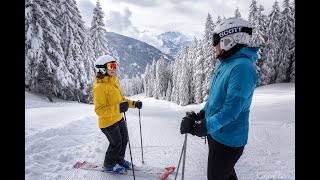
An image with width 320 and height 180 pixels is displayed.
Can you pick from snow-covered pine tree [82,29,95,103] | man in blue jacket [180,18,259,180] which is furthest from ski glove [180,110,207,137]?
snow-covered pine tree [82,29,95,103]

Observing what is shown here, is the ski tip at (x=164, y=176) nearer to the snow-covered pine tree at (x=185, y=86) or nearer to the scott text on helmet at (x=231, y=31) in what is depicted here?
the scott text on helmet at (x=231, y=31)

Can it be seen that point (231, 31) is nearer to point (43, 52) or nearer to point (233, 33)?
point (233, 33)

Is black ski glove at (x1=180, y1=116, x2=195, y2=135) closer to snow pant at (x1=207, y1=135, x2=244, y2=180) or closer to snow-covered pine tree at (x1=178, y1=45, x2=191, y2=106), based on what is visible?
snow pant at (x1=207, y1=135, x2=244, y2=180)

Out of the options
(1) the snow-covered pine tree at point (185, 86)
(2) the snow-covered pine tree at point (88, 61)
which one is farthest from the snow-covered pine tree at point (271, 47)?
(2) the snow-covered pine tree at point (88, 61)

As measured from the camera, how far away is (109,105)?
548 cm

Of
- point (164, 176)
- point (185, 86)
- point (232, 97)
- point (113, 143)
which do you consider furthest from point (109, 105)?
point (185, 86)

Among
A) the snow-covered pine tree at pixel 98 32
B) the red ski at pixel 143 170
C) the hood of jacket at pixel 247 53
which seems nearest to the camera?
the hood of jacket at pixel 247 53

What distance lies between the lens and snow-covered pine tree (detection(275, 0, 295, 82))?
147 feet

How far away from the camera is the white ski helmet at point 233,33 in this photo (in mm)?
3053

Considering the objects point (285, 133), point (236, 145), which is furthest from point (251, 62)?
point (285, 133)

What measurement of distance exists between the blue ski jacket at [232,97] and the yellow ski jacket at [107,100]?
101 inches

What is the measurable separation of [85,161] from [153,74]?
85.2m

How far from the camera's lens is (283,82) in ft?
152
